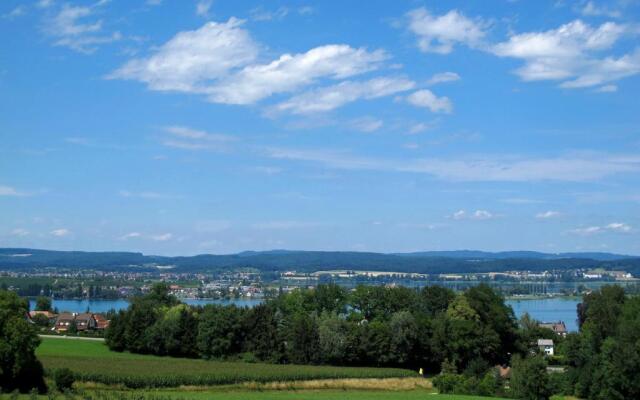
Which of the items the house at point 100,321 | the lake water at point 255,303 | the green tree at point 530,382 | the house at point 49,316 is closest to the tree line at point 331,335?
the green tree at point 530,382

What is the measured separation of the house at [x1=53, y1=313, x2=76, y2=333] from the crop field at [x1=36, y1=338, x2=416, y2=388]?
101 ft

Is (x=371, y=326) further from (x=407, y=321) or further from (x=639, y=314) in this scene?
(x=639, y=314)

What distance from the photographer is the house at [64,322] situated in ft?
281

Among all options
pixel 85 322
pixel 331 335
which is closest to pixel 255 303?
pixel 85 322

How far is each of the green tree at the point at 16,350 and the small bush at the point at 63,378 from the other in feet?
2.31

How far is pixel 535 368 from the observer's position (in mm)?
42594

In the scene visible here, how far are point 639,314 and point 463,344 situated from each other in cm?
1331

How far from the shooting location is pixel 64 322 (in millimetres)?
90562

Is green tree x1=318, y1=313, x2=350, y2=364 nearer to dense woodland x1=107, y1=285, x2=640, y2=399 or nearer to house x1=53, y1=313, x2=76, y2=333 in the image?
dense woodland x1=107, y1=285, x2=640, y2=399

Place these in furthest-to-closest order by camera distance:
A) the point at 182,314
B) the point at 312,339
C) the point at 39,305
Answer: the point at 39,305 < the point at 182,314 < the point at 312,339

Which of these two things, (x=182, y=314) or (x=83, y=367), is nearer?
(x=83, y=367)

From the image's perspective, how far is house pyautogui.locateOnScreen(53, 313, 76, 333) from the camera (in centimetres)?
8563

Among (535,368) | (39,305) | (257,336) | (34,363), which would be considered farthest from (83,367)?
(39,305)

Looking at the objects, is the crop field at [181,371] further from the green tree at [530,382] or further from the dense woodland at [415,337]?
the green tree at [530,382]
